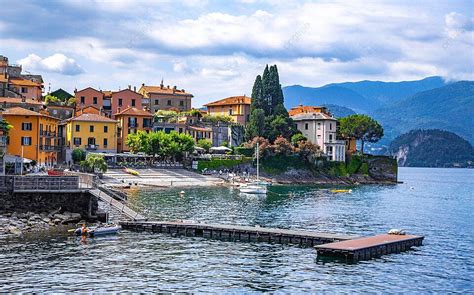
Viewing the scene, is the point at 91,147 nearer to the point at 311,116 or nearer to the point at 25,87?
the point at 25,87

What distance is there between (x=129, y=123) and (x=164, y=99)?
89.7 feet

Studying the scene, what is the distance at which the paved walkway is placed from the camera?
112m

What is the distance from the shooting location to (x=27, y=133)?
10194 cm

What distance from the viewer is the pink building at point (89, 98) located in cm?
14688

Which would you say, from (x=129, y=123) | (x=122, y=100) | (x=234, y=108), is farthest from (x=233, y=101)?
(x=129, y=123)

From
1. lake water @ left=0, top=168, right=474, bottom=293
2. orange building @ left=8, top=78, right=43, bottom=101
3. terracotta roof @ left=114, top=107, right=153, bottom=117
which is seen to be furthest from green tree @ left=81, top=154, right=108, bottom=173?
lake water @ left=0, top=168, right=474, bottom=293

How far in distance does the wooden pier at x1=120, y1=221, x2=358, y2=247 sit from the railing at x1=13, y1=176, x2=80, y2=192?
270 inches

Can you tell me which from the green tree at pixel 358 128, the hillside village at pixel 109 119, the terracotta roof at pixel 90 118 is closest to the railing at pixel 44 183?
the hillside village at pixel 109 119

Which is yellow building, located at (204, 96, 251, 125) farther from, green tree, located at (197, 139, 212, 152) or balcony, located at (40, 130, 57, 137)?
balcony, located at (40, 130, 57, 137)

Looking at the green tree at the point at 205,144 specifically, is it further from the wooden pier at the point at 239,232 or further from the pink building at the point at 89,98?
the wooden pier at the point at 239,232

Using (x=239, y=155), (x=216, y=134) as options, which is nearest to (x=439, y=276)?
(x=239, y=155)

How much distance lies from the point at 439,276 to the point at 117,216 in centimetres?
3415

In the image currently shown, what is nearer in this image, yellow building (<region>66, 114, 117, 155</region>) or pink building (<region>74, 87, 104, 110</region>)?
yellow building (<region>66, 114, 117, 155</region>)

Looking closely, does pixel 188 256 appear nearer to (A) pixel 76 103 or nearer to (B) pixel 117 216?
(B) pixel 117 216
